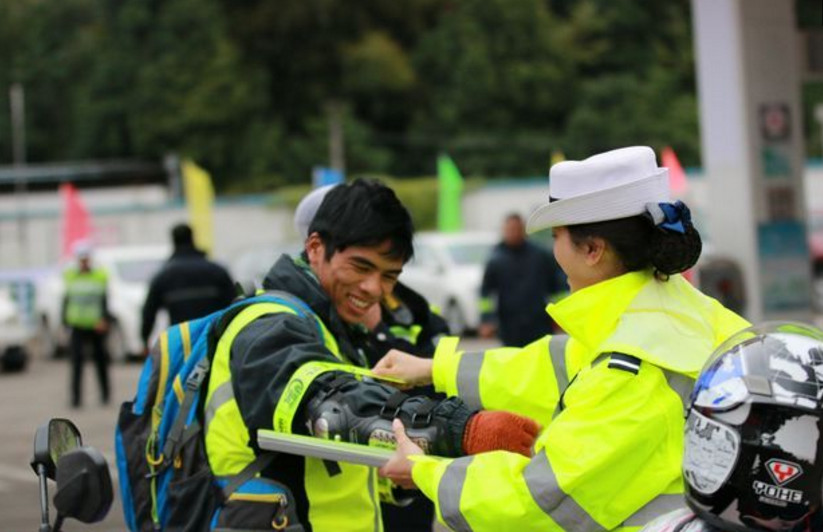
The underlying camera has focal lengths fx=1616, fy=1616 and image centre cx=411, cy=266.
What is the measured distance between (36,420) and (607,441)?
13.5 m

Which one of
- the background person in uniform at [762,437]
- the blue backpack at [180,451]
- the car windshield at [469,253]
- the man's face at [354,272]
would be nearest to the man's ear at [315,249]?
the man's face at [354,272]

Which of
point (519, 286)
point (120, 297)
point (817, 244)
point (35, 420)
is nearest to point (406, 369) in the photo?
point (519, 286)

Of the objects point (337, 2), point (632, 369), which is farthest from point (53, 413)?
point (337, 2)

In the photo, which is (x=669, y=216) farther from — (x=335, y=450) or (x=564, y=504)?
(x=335, y=450)

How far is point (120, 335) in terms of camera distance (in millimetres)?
23000

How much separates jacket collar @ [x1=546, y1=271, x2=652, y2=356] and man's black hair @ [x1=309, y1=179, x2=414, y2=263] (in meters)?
0.72

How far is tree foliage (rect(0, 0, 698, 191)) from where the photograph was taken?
2132 inches

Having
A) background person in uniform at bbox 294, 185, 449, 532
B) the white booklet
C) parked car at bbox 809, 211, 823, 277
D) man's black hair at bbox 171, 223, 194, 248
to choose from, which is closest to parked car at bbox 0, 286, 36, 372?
man's black hair at bbox 171, 223, 194, 248

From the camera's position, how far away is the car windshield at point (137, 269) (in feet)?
78.4

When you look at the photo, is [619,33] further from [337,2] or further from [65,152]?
[65,152]

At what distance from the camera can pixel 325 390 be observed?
10.5 feet

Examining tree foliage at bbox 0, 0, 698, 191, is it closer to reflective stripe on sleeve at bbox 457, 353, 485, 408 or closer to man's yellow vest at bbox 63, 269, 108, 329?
man's yellow vest at bbox 63, 269, 108, 329

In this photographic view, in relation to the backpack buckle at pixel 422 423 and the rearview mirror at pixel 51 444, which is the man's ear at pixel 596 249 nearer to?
the backpack buckle at pixel 422 423

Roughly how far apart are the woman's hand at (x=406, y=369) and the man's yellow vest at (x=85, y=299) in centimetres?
1349
